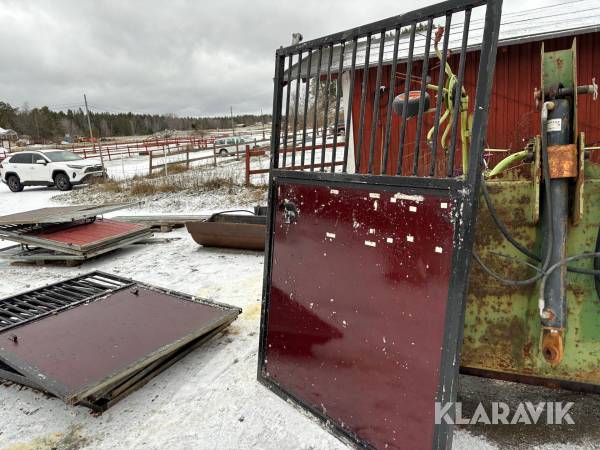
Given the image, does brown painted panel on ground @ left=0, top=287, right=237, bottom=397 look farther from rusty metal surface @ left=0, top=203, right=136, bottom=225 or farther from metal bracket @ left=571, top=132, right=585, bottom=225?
rusty metal surface @ left=0, top=203, right=136, bottom=225

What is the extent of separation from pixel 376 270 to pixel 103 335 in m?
2.14

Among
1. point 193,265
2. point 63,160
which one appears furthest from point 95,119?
point 193,265

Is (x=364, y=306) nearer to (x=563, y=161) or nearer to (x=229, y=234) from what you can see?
(x=563, y=161)

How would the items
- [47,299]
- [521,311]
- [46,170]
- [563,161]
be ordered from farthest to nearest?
1. [46,170]
2. [47,299]
3. [521,311]
4. [563,161]

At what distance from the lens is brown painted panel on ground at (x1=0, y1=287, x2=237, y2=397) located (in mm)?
2562

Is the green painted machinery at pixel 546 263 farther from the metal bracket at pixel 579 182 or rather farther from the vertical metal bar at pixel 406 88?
the vertical metal bar at pixel 406 88

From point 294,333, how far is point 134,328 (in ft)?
4.52

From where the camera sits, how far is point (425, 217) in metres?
1.90

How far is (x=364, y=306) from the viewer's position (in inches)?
85.4

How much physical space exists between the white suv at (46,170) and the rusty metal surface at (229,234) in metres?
11.0

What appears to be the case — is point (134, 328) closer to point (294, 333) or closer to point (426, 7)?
point (294, 333)

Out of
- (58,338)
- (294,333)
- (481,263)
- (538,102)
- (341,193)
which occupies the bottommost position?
(58,338)

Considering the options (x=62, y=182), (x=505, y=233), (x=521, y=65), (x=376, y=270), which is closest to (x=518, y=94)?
(x=521, y=65)

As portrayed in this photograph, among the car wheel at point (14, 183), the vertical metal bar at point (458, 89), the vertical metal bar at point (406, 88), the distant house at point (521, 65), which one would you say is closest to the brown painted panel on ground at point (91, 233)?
the distant house at point (521, 65)
